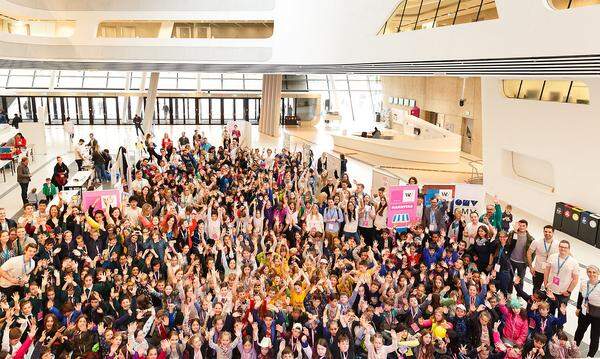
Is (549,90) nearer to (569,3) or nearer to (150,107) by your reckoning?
(569,3)

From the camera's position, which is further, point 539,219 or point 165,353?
point 539,219

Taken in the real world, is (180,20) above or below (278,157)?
above

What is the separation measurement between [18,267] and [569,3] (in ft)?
38.2

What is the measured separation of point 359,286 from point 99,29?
66.9 feet

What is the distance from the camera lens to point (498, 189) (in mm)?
16844

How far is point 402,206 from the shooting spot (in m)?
10.9

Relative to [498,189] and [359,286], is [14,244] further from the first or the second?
[498,189]

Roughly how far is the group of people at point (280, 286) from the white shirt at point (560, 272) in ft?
0.06

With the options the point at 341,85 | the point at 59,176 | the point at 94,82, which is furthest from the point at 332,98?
the point at 59,176

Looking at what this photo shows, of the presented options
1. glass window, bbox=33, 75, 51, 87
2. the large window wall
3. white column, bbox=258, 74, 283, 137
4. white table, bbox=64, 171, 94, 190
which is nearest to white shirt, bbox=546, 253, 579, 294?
white table, bbox=64, 171, 94, 190

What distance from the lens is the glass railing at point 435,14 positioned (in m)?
13.1

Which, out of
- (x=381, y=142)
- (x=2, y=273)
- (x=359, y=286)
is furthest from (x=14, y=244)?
(x=381, y=142)

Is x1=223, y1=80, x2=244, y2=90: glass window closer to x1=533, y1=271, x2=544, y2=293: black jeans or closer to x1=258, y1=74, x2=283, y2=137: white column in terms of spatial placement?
x1=258, y1=74, x2=283, y2=137: white column

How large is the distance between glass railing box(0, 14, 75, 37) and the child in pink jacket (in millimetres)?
22526
